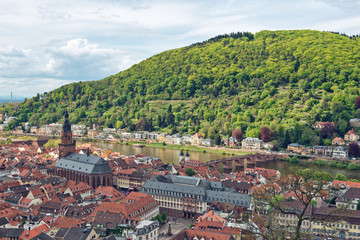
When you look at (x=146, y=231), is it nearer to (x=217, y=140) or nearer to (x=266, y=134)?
(x=266, y=134)

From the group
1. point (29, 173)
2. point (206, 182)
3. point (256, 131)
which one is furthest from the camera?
point (256, 131)

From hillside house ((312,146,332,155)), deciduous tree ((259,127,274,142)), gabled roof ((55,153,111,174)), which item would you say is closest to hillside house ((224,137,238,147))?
deciduous tree ((259,127,274,142))

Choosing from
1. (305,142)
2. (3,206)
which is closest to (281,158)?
(305,142)

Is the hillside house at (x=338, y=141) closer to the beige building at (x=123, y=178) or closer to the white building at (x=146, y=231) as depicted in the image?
the beige building at (x=123, y=178)

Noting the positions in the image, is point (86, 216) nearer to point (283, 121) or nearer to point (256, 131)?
point (256, 131)

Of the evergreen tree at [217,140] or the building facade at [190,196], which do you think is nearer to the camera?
the building facade at [190,196]

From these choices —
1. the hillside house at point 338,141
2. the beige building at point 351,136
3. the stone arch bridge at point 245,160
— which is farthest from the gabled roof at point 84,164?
the beige building at point 351,136

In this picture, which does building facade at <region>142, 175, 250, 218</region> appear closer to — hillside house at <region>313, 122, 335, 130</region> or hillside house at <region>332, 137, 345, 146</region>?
hillside house at <region>332, 137, 345, 146</region>
